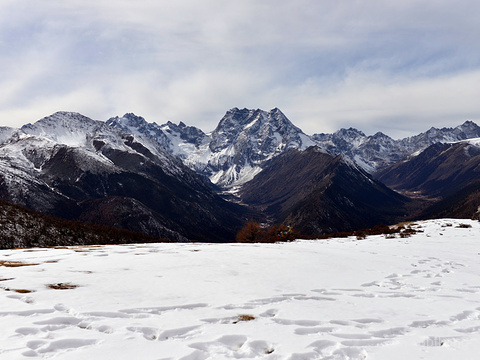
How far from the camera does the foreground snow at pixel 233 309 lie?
8164 millimetres

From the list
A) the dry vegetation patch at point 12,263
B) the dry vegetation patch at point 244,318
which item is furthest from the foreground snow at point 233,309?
the dry vegetation patch at point 12,263

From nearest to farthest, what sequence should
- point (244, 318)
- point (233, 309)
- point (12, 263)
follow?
point (244, 318), point (233, 309), point (12, 263)

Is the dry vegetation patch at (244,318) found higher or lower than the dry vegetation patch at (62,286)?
lower

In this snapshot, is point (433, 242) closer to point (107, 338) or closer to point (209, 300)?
point (209, 300)

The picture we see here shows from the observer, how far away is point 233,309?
36.8 ft

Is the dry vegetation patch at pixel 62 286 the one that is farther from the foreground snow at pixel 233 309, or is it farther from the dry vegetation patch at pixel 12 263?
the dry vegetation patch at pixel 12 263

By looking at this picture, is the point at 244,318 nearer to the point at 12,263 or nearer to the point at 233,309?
the point at 233,309

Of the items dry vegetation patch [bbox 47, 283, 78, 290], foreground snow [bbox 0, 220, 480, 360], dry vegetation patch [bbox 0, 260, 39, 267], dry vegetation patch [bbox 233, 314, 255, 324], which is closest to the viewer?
foreground snow [bbox 0, 220, 480, 360]

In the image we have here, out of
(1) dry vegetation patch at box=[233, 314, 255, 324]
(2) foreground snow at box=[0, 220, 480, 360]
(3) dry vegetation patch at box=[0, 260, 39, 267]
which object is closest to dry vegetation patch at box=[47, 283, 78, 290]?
(2) foreground snow at box=[0, 220, 480, 360]

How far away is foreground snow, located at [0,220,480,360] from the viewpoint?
26.8ft

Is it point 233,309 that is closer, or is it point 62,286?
point 233,309

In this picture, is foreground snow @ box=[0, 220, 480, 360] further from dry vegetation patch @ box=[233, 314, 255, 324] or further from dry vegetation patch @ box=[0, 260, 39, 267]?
dry vegetation patch @ box=[0, 260, 39, 267]

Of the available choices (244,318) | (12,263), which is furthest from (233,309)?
(12,263)

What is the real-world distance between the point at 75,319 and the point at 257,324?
19.4 ft
